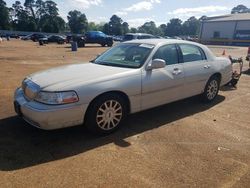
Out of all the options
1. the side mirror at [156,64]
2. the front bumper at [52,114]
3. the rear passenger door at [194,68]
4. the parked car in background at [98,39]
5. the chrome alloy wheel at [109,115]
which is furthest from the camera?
the parked car in background at [98,39]

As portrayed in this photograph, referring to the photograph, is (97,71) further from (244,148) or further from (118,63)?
(244,148)

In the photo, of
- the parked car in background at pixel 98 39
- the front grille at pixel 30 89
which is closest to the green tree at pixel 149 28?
the parked car in background at pixel 98 39

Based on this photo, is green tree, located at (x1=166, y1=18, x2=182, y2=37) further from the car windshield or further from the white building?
the car windshield

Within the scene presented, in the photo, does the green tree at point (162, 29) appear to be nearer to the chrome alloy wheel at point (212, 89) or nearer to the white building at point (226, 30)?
the white building at point (226, 30)

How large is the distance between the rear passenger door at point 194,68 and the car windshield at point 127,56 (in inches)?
37.2

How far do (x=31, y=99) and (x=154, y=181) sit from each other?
7.34 feet

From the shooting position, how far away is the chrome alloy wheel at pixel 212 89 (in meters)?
6.35

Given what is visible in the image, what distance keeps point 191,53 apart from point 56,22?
9612cm

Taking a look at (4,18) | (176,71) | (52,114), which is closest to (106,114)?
(52,114)

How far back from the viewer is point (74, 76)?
432cm

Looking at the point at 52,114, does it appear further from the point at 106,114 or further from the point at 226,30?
the point at 226,30

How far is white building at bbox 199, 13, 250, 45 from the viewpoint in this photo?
63562mm

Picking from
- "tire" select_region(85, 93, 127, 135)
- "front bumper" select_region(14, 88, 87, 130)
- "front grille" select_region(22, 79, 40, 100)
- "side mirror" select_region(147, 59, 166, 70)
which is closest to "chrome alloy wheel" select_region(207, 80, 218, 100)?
"side mirror" select_region(147, 59, 166, 70)

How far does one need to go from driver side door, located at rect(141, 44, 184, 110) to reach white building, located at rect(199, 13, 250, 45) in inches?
2278
